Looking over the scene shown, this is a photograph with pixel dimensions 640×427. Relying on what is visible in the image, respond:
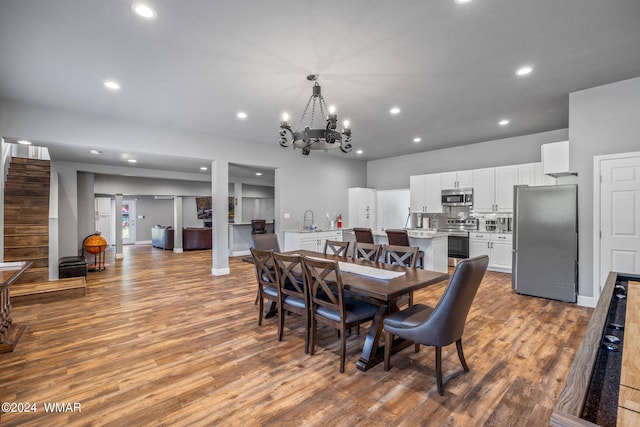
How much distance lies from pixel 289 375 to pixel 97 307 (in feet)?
10.5

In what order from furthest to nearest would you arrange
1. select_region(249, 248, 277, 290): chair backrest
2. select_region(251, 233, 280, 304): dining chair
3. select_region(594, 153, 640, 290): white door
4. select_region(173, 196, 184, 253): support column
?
select_region(173, 196, 184, 253): support column → select_region(251, 233, 280, 304): dining chair → select_region(594, 153, 640, 290): white door → select_region(249, 248, 277, 290): chair backrest

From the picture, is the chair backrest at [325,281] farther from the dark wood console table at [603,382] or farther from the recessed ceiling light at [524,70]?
the recessed ceiling light at [524,70]

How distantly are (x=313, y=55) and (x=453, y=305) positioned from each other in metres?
2.49

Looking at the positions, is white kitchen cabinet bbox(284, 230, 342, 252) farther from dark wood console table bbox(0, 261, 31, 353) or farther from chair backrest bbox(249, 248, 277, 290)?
dark wood console table bbox(0, 261, 31, 353)

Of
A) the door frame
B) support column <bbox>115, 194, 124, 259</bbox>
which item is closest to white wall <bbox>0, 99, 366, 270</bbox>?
support column <bbox>115, 194, 124, 259</bbox>

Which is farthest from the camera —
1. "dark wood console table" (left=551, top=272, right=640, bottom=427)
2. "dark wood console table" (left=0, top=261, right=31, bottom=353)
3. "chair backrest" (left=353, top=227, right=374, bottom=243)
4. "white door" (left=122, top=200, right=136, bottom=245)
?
"white door" (left=122, top=200, right=136, bottom=245)

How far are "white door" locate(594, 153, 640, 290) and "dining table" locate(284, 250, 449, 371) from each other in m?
2.58

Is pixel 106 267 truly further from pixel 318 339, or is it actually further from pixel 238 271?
pixel 318 339

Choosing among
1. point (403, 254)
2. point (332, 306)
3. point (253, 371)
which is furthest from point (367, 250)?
point (253, 371)

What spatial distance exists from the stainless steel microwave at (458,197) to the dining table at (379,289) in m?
4.29

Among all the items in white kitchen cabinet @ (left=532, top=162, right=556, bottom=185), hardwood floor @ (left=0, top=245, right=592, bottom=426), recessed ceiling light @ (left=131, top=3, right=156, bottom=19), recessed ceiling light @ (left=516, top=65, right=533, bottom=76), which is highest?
recessed ceiling light @ (left=516, top=65, right=533, bottom=76)

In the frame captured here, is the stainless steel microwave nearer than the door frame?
No

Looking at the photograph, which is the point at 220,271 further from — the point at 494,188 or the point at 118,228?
the point at 494,188

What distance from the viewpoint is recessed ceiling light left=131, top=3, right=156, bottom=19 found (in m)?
2.20
